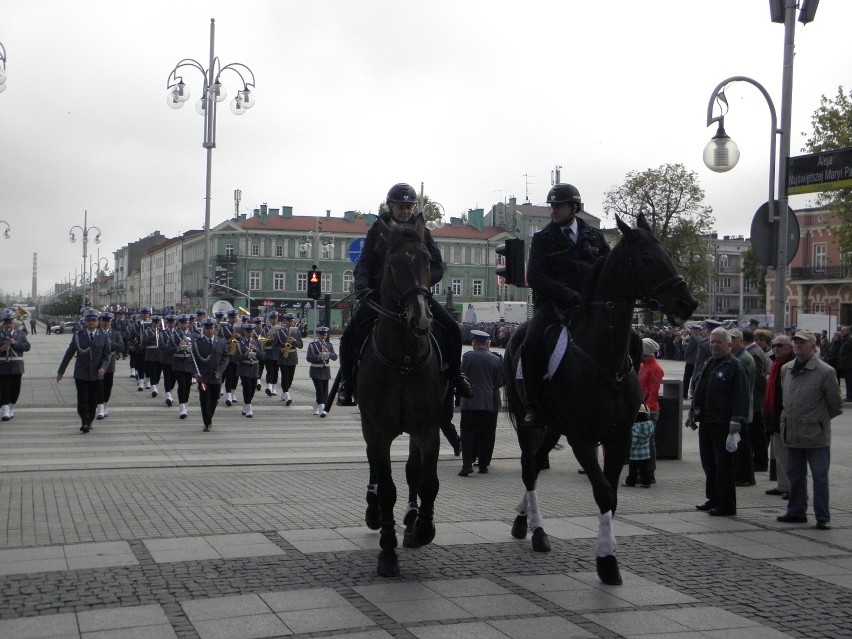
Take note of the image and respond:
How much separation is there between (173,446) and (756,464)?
9.15 metres

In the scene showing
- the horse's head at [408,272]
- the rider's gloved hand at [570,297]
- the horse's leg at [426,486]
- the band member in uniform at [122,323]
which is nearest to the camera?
the horse's head at [408,272]

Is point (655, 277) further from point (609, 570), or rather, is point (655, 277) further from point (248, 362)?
point (248, 362)

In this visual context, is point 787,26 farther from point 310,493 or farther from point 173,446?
point 173,446

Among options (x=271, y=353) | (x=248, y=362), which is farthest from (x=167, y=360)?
(x=271, y=353)

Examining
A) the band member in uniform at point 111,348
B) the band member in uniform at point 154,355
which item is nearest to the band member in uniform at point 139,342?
the band member in uniform at point 154,355

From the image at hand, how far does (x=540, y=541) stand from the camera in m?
8.22

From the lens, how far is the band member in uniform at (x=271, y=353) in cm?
2694

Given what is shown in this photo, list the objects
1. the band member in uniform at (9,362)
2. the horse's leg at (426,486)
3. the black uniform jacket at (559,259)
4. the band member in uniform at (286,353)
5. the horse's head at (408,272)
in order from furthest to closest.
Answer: the band member in uniform at (286,353), the band member in uniform at (9,362), the black uniform jacket at (559,259), the horse's leg at (426,486), the horse's head at (408,272)

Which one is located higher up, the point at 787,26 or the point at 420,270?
the point at 787,26

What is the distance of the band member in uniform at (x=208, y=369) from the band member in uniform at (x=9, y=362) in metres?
3.48

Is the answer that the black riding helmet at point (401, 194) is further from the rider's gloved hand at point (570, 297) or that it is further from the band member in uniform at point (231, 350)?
the band member in uniform at point (231, 350)

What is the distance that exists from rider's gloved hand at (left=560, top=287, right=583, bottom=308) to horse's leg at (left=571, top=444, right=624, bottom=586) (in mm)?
1092

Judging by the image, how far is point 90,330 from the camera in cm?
1934

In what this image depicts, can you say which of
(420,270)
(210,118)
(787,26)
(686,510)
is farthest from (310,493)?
(210,118)
